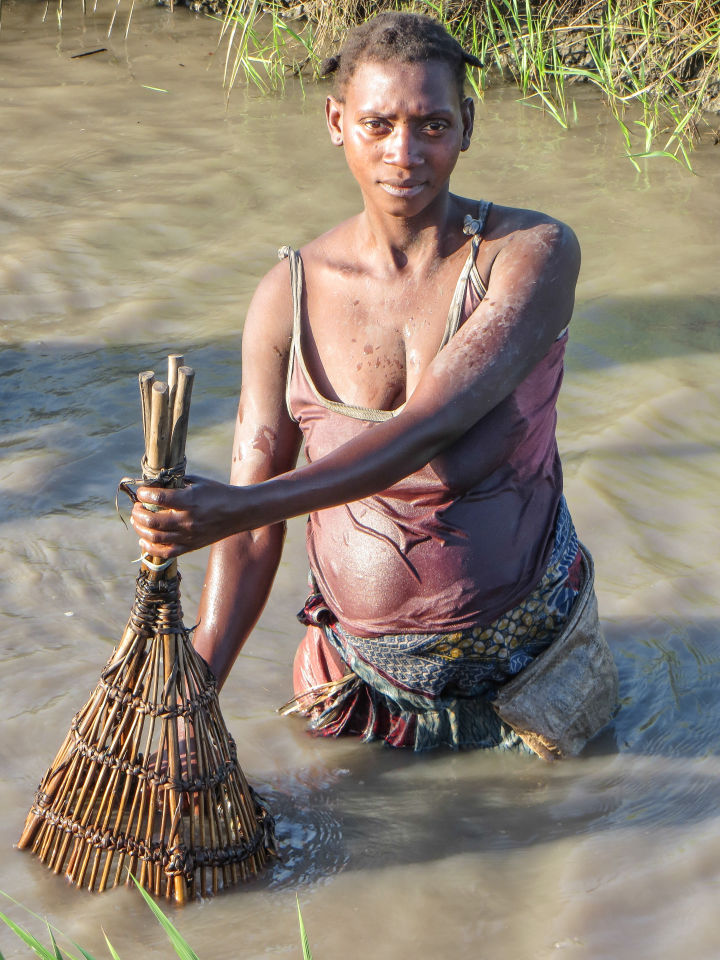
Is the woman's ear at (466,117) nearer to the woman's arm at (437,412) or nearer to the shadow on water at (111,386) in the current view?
the woman's arm at (437,412)

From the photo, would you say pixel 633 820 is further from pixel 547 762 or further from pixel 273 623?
pixel 273 623

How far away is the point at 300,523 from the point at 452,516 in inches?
52.1

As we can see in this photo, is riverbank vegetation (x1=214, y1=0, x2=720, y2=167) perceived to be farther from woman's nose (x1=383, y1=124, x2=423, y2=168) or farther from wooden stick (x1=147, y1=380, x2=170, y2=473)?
wooden stick (x1=147, y1=380, x2=170, y2=473)

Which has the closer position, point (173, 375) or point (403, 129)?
point (173, 375)

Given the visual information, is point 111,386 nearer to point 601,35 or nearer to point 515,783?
point 515,783

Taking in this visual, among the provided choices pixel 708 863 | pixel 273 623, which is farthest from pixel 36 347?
pixel 708 863

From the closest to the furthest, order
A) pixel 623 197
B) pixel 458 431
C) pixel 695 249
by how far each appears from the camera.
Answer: pixel 458 431 < pixel 695 249 < pixel 623 197

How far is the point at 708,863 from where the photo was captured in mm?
2322

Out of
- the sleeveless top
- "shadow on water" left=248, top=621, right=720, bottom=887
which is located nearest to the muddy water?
"shadow on water" left=248, top=621, right=720, bottom=887

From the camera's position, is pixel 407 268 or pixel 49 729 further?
pixel 49 729

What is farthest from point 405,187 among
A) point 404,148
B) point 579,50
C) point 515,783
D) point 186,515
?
point 579,50

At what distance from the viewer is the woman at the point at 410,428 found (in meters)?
2.17

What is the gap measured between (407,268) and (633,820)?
1.24 m

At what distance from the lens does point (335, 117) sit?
7.70 ft
